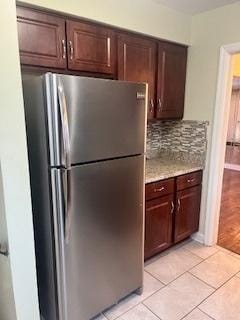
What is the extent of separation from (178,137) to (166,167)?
0.54 meters

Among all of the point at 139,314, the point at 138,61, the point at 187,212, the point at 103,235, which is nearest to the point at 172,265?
the point at 187,212

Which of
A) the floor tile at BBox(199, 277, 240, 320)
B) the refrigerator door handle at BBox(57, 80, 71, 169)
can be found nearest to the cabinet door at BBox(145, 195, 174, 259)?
the floor tile at BBox(199, 277, 240, 320)

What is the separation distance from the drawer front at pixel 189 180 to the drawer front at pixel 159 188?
0.12 meters

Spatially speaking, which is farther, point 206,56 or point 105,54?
point 206,56

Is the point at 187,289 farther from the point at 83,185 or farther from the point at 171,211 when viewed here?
the point at 83,185

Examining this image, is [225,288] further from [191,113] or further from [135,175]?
[191,113]

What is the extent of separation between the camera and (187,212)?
103 inches

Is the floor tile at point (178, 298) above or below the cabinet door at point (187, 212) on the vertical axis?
below

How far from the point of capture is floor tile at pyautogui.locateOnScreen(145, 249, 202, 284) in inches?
89.1

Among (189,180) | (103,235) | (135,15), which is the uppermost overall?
(135,15)

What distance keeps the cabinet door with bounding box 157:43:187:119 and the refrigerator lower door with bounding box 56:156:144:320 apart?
0.94m

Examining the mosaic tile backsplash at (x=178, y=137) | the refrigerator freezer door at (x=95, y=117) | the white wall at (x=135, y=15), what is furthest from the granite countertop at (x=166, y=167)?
the white wall at (x=135, y=15)

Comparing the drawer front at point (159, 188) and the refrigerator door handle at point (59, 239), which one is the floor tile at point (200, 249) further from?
the refrigerator door handle at point (59, 239)

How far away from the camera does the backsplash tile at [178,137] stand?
2641 mm
